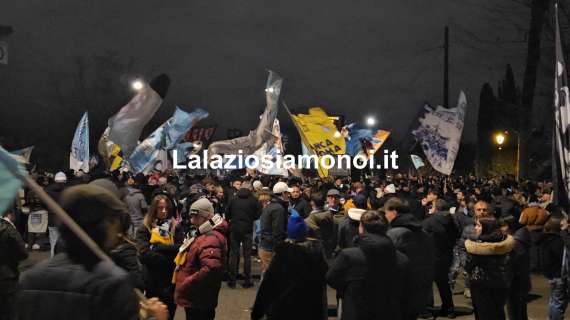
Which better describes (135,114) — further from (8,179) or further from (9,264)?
(8,179)

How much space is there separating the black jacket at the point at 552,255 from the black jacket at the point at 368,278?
3.44 meters

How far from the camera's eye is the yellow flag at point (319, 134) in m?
18.7

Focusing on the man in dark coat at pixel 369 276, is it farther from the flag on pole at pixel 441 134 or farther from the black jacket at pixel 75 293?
the flag on pole at pixel 441 134

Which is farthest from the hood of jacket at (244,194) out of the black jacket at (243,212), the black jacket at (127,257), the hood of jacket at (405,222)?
the black jacket at (127,257)

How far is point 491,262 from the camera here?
6.66 m

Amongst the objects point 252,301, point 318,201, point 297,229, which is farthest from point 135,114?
point 297,229

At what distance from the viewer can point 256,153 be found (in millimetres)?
25797

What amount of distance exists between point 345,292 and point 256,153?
67.6 ft

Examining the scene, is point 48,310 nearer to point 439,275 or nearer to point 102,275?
point 102,275

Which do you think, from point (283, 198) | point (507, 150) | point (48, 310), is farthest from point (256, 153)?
point (507, 150)

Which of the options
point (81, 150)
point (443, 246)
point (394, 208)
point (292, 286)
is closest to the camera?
→ point (292, 286)

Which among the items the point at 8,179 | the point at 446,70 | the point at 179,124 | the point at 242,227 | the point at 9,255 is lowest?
the point at 242,227

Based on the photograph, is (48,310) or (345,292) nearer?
(48,310)

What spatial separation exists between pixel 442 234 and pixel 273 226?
253 cm
